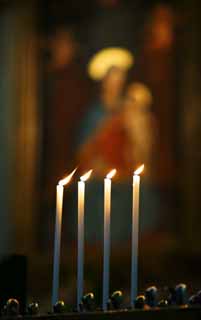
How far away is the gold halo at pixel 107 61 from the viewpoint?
4.47m

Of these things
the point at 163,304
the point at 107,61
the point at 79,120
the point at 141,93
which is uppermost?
the point at 107,61

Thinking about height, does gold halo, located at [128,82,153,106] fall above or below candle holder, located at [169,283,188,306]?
above

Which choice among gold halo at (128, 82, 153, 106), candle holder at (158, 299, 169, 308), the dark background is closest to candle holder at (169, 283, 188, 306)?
candle holder at (158, 299, 169, 308)

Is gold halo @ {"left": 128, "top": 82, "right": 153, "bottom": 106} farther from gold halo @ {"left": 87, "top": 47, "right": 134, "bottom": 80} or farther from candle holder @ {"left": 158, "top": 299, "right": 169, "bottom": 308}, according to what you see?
candle holder @ {"left": 158, "top": 299, "right": 169, "bottom": 308}

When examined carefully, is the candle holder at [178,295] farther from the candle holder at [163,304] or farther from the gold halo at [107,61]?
the gold halo at [107,61]

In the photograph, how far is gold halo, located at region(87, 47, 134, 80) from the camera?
447 cm

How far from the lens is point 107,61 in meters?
4.51

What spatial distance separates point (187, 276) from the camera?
4246mm

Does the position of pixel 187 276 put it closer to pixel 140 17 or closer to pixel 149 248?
pixel 149 248

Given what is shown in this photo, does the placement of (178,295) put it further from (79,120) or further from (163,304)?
(79,120)

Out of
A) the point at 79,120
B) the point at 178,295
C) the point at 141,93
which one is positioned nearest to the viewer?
the point at 178,295

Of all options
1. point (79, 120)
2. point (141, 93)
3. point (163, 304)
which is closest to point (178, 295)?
point (163, 304)

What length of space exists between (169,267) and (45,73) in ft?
4.22

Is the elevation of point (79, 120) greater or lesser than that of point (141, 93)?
lesser
